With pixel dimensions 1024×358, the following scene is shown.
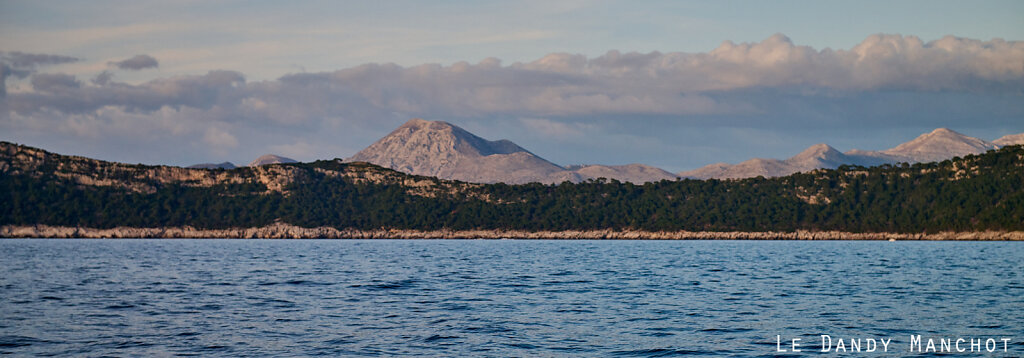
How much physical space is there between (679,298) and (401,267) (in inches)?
1665

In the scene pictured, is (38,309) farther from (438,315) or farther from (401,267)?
(401,267)

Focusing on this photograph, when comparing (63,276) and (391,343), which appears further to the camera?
(63,276)

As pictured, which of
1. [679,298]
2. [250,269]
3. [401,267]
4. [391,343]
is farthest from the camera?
Answer: [401,267]

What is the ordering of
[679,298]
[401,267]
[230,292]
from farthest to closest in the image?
[401,267] < [230,292] < [679,298]

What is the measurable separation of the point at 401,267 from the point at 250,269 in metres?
14.4

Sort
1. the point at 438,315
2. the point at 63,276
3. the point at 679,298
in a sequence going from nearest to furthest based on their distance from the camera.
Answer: the point at 438,315
the point at 679,298
the point at 63,276

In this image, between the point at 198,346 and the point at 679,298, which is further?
the point at 679,298

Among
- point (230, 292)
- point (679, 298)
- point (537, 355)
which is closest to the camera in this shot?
point (537, 355)

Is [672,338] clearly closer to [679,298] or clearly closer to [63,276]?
[679,298]

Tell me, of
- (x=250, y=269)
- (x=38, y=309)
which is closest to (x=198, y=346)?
(x=38, y=309)

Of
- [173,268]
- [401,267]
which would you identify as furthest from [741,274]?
[173,268]

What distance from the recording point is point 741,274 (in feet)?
240

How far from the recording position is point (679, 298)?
5006cm

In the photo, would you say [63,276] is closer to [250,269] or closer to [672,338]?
[250,269]
